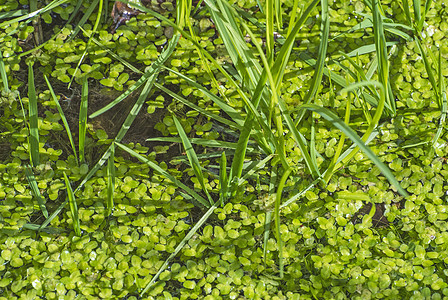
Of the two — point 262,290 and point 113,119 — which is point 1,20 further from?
point 262,290

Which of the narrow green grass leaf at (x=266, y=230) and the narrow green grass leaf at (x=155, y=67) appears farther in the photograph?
the narrow green grass leaf at (x=155, y=67)

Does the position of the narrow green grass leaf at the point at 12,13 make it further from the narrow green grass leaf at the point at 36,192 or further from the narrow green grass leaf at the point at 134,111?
the narrow green grass leaf at the point at 36,192

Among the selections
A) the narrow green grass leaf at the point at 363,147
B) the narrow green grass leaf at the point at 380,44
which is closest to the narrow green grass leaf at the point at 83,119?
the narrow green grass leaf at the point at 363,147

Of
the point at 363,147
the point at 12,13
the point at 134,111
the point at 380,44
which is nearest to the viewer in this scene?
the point at 363,147

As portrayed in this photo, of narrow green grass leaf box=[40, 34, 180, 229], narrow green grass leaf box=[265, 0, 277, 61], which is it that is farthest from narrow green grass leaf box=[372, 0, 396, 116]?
narrow green grass leaf box=[40, 34, 180, 229]

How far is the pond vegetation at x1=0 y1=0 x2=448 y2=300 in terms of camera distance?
1.64 metres

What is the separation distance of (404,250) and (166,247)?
2.92 ft

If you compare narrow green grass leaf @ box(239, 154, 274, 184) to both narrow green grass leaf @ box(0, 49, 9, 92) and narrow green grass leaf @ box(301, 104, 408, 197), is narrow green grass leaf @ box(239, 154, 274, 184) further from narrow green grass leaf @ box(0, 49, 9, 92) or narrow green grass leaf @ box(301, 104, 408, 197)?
Result: narrow green grass leaf @ box(0, 49, 9, 92)

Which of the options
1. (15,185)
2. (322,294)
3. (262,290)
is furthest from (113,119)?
(322,294)

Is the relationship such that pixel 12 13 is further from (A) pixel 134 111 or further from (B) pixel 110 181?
(B) pixel 110 181

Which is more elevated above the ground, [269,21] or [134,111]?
[269,21]

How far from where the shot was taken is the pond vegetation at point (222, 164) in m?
1.64

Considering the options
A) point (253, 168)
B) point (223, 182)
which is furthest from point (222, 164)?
point (253, 168)

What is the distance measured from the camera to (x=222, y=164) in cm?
166
